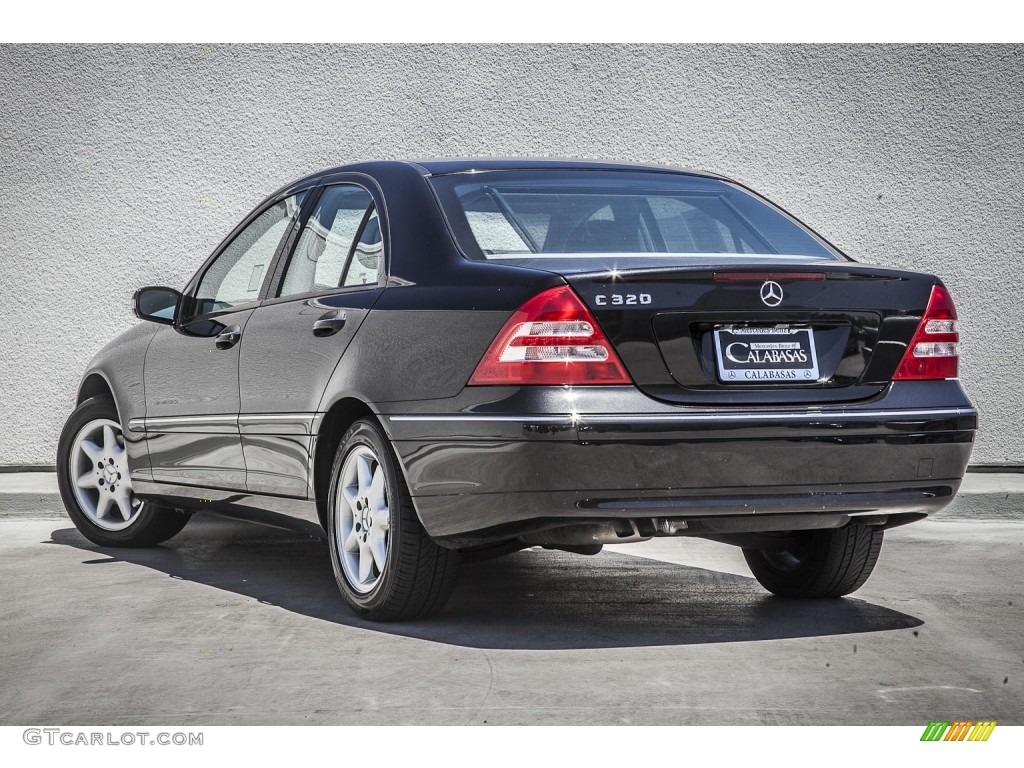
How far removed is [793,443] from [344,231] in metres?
1.98

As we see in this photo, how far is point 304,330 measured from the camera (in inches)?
201

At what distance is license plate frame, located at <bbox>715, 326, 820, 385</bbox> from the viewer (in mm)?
4203

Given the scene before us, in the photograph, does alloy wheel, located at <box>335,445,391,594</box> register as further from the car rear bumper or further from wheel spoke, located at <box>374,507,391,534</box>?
the car rear bumper

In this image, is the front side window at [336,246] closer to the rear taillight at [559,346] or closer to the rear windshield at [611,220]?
the rear windshield at [611,220]

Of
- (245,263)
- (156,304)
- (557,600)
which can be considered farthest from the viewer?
(156,304)

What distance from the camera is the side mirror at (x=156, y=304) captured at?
6309mm

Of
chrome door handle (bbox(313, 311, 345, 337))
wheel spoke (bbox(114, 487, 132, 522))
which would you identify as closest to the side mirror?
wheel spoke (bbox(114, 487, 132, 522))

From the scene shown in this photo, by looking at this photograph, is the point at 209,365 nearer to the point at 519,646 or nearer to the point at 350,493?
the point at 350,493

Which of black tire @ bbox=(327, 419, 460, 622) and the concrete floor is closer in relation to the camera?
the concrete floor

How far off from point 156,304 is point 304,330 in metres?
1.52

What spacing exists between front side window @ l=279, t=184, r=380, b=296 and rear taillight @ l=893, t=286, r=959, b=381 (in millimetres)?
1805

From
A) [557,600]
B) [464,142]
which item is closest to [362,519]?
[557,600]

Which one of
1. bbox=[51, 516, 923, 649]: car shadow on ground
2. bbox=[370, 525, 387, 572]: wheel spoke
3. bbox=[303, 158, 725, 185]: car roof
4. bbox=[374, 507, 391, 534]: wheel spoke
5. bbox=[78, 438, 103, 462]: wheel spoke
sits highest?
bbox=[303, 158, 725, 185]: car roof
